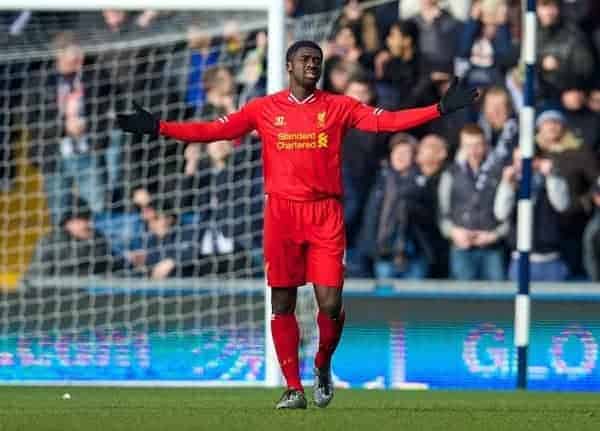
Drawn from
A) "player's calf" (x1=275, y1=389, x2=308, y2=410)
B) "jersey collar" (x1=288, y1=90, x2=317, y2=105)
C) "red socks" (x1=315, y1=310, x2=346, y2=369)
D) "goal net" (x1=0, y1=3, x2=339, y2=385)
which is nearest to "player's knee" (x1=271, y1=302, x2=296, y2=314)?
"red socks" (x1=315, y1=310, x2=346, y2=369)

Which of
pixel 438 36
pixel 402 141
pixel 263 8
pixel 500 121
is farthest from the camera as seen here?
pixel 438 36

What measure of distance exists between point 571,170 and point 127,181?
13.4 feet

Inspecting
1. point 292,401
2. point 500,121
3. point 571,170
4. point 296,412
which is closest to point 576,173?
point 571,170

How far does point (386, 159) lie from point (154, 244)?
2.34 meters

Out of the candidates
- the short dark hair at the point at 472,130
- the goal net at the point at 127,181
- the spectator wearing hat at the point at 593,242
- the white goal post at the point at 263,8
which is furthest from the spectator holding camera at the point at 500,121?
the white goal post at the point at 263,8

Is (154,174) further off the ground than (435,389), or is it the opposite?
(154,174)

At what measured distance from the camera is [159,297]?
14367 millimetres

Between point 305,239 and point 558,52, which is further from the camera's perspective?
point 558,52

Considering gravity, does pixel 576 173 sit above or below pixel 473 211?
above

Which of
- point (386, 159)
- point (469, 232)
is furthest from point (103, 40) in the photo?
point (469, 232)

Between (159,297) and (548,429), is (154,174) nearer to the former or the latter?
(159,297)

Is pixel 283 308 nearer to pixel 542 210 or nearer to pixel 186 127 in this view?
pixel 186 127

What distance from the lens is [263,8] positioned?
495 inches

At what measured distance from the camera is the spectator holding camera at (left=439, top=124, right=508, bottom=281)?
15.7 m
